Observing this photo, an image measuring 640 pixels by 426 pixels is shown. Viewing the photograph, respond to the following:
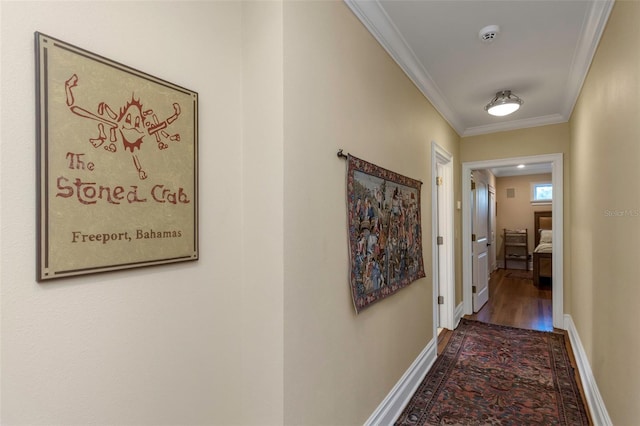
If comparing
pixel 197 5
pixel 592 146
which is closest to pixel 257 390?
pixel 197 5

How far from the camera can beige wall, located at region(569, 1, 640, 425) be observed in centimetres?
139

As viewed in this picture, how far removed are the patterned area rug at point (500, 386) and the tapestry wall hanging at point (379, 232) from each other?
896 mm

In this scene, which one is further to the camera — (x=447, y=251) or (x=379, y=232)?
(x=447, y=251)

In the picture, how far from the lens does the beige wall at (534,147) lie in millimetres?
3652

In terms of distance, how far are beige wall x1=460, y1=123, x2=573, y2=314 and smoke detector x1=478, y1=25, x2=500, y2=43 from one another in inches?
86.7

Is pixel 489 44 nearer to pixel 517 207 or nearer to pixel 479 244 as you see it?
pixel 479 244

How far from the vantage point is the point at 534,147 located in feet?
12.6

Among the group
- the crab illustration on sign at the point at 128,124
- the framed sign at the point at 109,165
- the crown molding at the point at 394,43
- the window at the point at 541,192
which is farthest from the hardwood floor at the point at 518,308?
the crab illustration on sign at the point at 128,124

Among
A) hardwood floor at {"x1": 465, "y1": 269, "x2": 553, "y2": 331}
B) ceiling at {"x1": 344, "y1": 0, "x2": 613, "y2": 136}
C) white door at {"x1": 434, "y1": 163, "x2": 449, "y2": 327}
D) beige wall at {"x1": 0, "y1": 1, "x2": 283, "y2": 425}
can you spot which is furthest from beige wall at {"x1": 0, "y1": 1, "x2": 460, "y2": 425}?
hardwood floor at {"x1": 465, "y1": 269, "x2": 553, "y2": 331}

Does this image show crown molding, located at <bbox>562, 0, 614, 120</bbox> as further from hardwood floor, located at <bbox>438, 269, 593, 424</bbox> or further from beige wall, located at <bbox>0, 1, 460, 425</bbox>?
hardwood floor, located at <bbox>438, 269, 593, 424</bbox>

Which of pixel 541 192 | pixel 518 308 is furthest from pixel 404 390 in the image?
pixel 541 192

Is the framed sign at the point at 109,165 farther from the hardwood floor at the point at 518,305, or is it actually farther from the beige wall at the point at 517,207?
the beige wall at the point at 517,207

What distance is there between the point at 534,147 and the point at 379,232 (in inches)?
122

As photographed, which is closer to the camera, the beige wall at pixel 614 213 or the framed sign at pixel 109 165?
the framed sign at pixel 109 165
